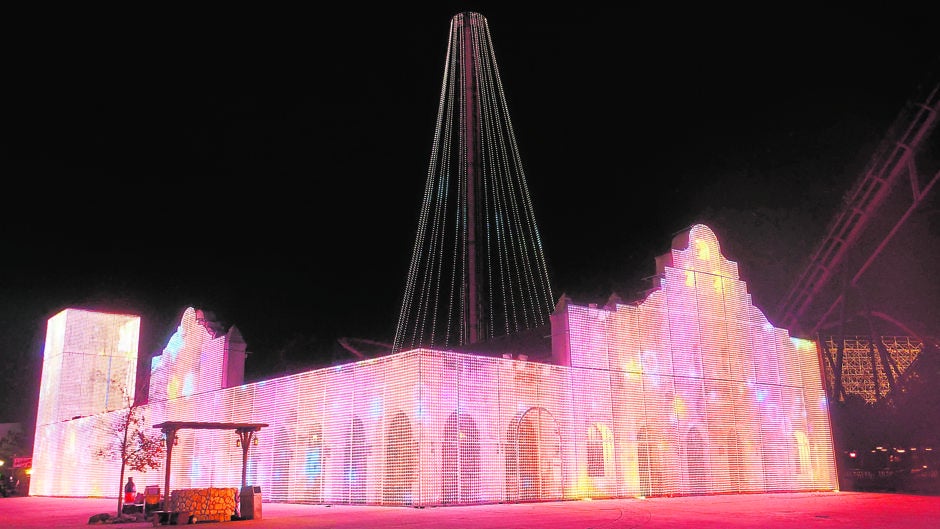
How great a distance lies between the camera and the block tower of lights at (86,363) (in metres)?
38.6

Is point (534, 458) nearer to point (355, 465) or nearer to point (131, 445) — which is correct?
point (355, 465)

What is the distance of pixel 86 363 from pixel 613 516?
108ft

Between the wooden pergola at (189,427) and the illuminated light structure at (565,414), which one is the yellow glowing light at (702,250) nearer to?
the illuminated light structure at (565,414)

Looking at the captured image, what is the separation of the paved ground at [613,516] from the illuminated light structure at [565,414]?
1.17 metres

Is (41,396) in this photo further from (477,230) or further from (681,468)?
(681,468)

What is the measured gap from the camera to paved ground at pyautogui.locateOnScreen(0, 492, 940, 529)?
550 inches

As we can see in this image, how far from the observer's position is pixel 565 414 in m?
21.9

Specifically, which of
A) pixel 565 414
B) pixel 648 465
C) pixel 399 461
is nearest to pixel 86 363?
pixel 399 461

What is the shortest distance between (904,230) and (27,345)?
5221cm

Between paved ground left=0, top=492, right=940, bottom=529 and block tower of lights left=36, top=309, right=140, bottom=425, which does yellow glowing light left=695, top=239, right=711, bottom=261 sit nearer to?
paved ground left=0, top=492, right=940, bottom=529

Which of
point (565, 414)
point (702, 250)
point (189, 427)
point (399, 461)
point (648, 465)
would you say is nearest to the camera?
point (189, 427)

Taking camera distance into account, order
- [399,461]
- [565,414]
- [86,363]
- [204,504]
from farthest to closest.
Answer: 1. [86,363]
2. [565,414]
3. [399,461]
4. [204,504]

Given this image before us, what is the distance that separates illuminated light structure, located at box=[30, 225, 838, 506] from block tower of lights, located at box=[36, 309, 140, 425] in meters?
10.6

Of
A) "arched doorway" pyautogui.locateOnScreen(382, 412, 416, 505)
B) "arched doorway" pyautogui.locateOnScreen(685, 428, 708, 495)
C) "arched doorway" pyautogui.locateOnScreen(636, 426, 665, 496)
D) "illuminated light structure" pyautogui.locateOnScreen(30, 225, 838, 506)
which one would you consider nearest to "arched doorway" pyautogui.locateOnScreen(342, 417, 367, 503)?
"illuminated light structure" pyautogui.locateOnScreen(30, 225, 838, 506)
